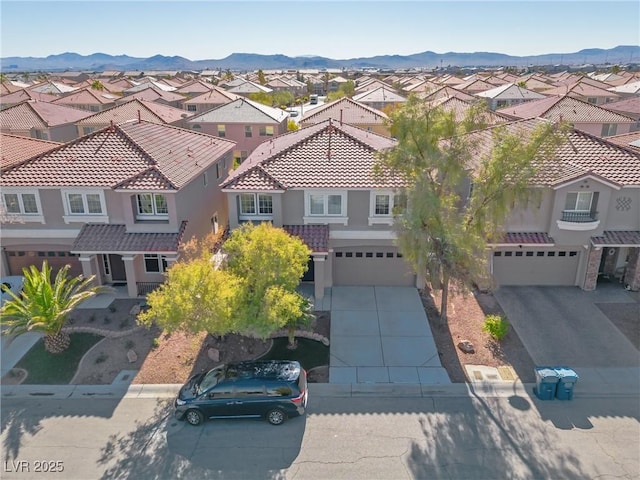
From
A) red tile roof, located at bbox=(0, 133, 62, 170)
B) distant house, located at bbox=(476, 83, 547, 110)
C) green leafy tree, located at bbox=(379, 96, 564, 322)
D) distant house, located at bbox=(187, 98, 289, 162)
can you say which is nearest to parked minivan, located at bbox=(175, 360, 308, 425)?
green leafy tree, located at bbox=(379, 96, 564, 322)

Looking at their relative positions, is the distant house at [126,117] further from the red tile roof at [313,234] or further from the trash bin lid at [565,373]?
the trash bin lid at [565,373]

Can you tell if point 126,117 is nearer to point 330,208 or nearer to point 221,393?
point 330,208

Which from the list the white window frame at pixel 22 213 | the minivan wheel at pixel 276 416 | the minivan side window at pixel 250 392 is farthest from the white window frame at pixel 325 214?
the white window frame at pixel 22 213

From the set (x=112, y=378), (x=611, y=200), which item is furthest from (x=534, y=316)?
(x=112, y=378)

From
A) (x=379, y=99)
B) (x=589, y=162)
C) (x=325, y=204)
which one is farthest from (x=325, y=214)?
(x=379, y=99)

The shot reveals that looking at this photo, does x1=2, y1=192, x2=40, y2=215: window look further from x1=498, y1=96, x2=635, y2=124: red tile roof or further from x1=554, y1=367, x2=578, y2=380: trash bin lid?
x1=498, y1=96, x2=635, y2=124: red tile roof

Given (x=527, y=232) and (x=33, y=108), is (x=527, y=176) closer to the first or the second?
(x=527, y=232)
